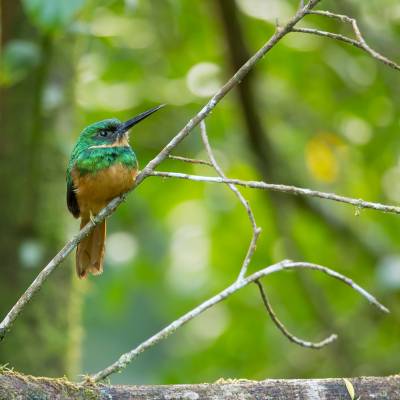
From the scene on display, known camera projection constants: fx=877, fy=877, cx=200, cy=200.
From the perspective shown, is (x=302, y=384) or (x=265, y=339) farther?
(x=265, y=339)

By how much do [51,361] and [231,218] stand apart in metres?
1.85

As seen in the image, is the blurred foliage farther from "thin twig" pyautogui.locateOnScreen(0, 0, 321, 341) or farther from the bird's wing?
"thin twig" pyautogui.locateOnScreen(0, 0, 321, 341)

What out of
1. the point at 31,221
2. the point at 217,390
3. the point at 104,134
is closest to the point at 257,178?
the point at 31,221

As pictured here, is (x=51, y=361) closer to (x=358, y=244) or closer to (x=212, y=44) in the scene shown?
(x=358, y=244)

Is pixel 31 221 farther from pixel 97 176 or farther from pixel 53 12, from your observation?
pixel 53 12

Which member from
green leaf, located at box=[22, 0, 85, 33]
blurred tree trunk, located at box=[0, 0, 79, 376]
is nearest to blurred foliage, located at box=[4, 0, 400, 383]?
blurred tree trunk, located at box=[0, 0, 79, 376]

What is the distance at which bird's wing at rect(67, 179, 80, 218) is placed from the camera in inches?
123

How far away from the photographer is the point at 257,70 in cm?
487

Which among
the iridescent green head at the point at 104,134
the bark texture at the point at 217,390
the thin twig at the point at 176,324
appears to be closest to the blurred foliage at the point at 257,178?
the iridescent green head at the point at 104,134

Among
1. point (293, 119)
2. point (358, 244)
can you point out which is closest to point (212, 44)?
point (293, 119)

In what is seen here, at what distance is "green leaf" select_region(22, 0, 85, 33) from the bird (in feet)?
1.28

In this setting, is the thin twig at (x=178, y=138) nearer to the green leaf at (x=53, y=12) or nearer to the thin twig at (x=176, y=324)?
the thin twig at (x=176, y=324)

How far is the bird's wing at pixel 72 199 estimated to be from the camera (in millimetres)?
3123

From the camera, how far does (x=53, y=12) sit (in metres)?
2.69
